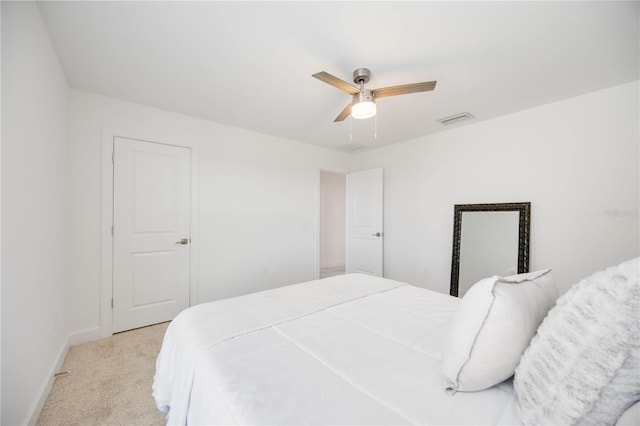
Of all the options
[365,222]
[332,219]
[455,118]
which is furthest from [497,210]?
[332,219]

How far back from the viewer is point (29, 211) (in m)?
1.56

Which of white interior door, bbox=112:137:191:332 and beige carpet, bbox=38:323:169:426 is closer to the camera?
beige carpet, bbox=38:323:169:426

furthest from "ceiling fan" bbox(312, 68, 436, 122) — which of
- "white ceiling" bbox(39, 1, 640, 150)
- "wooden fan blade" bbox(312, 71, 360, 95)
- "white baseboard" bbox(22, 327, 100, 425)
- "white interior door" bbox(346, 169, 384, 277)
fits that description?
"white baseboard" bbox(22, 327, 100, 425)

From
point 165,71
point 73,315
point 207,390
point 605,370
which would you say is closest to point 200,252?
point 73,315

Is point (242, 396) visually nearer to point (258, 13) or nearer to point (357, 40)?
point (258, 13)

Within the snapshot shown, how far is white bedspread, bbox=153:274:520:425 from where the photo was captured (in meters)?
0.79

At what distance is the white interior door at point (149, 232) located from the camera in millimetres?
2742

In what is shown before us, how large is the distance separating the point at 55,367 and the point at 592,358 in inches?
121

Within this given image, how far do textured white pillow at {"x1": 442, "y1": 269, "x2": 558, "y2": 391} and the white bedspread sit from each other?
0.07m

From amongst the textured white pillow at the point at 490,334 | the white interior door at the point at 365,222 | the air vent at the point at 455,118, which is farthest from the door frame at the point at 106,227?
the air vent at the point at 455,118

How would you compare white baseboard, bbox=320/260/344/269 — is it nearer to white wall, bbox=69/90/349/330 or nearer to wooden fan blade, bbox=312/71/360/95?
white wall, bbox=69/90/349/330

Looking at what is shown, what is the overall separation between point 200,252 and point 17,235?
189cm

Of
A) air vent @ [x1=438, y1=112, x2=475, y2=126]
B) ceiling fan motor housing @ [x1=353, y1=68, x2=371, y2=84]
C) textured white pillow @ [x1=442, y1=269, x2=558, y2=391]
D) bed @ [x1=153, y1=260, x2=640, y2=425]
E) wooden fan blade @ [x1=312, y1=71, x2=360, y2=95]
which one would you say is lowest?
bed @ [x1=153, y1=260, x2=640, y2=425]

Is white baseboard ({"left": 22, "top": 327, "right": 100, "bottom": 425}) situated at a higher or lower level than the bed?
lower
